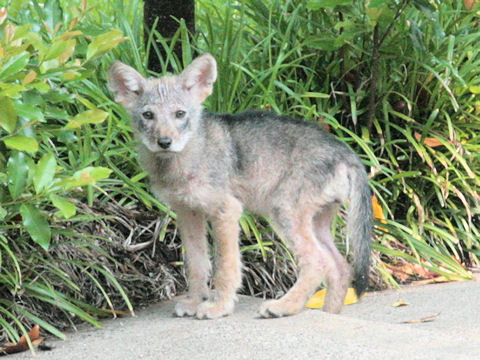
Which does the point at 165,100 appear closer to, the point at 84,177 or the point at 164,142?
the point at 164,142

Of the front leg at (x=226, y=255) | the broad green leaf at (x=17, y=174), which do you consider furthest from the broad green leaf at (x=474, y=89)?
the broad green leaf at (x=17, y=174)

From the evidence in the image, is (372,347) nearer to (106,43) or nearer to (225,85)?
(106,43)

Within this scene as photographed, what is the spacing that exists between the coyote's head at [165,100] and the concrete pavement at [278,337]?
97cm

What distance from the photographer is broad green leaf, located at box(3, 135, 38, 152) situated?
3.32 metres

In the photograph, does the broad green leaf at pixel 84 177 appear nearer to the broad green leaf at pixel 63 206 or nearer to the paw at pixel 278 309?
the broad green leaf at pixel 63 206

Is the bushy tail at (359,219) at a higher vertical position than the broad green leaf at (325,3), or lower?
lower

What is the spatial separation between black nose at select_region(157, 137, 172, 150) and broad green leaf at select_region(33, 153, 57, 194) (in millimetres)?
802

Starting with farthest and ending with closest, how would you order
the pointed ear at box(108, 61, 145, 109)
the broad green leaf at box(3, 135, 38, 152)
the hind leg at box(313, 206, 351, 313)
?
the hind leg at box(313, 206, 351, 313) → the pointed ear at box(108, 61, 145, 109) → the broad green leaf at box(3, 135, 38, 152)

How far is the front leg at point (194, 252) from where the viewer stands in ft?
14.7

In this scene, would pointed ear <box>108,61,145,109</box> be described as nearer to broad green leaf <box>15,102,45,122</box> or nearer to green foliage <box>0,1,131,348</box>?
green foliage <box>0,1,131,348</box>

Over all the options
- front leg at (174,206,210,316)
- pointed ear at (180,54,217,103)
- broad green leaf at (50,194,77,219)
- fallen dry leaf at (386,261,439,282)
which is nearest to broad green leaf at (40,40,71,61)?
broad green leaf at (50,194,77,219)

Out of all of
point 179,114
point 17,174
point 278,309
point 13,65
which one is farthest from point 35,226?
point 278,309

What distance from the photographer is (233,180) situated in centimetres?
451

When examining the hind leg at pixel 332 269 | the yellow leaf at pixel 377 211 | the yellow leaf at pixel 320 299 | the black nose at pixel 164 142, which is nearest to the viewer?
the black nose at pixel 164 142
